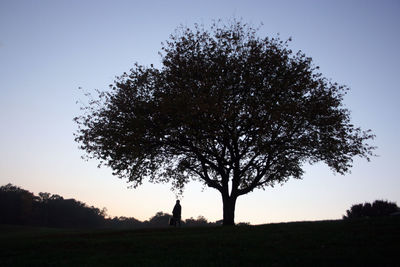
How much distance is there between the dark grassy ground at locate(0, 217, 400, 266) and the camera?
41.9ft

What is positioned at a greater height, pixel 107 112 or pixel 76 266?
pixel 107 112

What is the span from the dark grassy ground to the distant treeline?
6815 cm

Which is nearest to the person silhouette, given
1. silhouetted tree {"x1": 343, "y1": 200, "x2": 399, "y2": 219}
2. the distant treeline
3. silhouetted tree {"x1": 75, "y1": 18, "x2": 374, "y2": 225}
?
silhouetted tree {"x1": 75, "y1": 18, "x2": 374, "y2": 225}

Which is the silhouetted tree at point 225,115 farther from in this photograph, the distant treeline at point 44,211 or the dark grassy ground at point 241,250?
the distant treeline at point 44,211

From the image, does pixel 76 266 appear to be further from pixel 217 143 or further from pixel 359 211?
pixel 359 211

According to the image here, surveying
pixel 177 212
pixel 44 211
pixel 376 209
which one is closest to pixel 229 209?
pixel 177 212

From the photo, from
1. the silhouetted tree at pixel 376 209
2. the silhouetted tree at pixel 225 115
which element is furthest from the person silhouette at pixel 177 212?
the silhouetted tree at pixel 376 209

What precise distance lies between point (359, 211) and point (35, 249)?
1692 inches

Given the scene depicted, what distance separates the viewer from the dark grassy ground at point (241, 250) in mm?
12781

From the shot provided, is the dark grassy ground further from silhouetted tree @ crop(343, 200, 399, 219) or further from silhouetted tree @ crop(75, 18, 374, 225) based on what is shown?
silhouetted tree @ crop(343, 200, 399, 219)

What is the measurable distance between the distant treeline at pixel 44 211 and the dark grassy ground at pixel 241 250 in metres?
68.2

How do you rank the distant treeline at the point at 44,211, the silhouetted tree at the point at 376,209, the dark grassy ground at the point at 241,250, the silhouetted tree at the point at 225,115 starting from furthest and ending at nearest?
the distant treeline at the point at 44,211, the silhouetted tree at the point at 376,209, the silhouetted tree at the point at 225,115, the dark grassy ground at the point at 241,250

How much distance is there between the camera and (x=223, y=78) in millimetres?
30078

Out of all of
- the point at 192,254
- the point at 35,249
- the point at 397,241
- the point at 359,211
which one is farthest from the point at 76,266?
the point at 359,211
